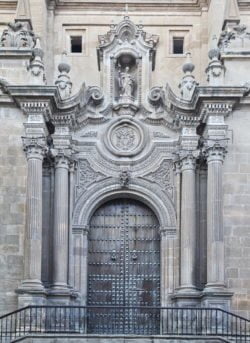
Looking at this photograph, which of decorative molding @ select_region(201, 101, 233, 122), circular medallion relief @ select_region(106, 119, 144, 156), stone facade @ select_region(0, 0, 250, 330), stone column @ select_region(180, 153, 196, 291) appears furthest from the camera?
circular medallion relief @ select_region(106, 119, 144, 156)

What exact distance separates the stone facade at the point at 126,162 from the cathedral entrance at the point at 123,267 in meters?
0.41

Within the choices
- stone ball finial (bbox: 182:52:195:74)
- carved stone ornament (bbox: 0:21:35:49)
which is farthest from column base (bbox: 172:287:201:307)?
carved stone ornament (bbox: 0:21:35:49)

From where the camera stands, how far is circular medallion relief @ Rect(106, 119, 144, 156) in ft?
87.0

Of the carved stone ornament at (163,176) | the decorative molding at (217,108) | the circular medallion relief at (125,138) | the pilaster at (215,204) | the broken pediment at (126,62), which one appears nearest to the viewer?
the pilaster at (215,204)

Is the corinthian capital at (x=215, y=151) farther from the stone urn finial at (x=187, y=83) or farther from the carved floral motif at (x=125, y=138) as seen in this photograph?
the carved floral motif at (x=125, y=138)

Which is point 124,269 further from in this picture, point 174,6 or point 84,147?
point 174,6

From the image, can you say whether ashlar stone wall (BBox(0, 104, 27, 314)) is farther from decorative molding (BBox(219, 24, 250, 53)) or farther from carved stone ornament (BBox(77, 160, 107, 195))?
decorative molding (BBox(219, 24, 250, 53))

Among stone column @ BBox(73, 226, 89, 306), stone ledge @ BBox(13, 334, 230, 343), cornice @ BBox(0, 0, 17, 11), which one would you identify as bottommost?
stone ledge @ BBox(13, 334, 230, 343)

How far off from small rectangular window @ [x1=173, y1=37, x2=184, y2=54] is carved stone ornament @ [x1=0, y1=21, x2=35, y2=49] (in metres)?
4.46

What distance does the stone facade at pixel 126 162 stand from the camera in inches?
979

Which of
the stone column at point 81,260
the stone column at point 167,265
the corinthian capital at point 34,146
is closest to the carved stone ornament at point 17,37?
the corinthian capital at point 34,146

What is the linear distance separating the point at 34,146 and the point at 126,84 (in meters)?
3.17

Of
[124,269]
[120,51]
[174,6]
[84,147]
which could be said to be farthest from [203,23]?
[124,269]

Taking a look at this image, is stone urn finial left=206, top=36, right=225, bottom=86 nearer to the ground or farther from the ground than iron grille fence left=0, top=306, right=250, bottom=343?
farther from the ground
